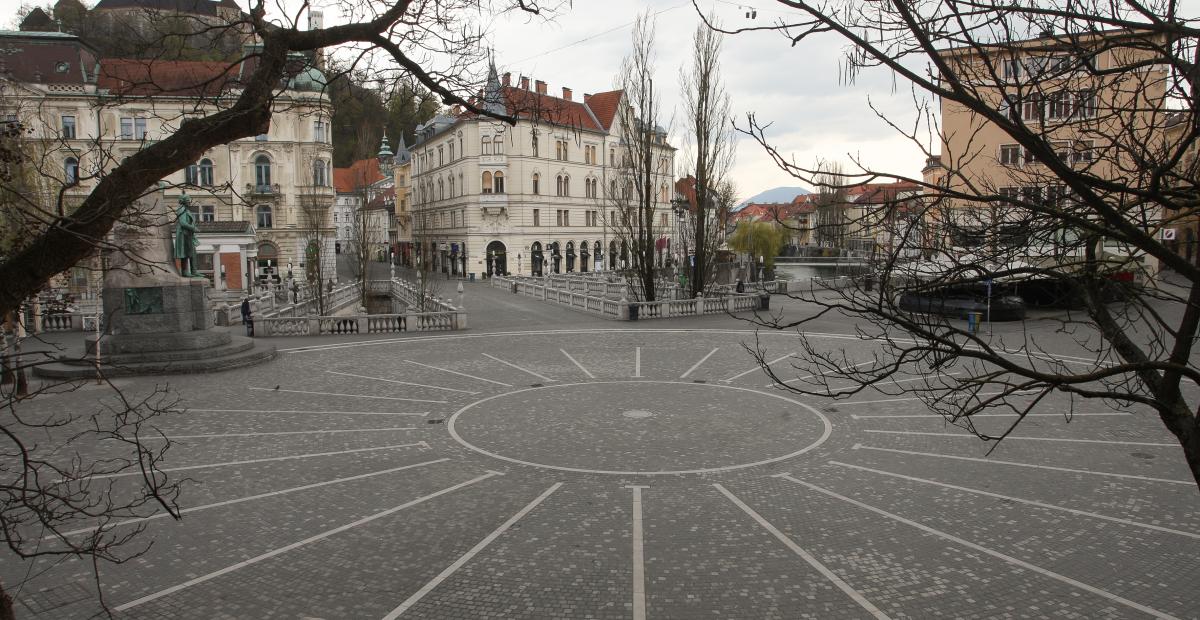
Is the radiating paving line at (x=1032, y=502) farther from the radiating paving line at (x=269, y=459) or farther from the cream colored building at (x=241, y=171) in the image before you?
the cream colored building at (x=241, y=171)

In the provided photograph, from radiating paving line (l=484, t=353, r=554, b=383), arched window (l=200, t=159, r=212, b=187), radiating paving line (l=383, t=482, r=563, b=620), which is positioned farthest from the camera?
arched window (l=200, t=159, r=212, b=187)

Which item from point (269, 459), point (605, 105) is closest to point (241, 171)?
point (605, 105)

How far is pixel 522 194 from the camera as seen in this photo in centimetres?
7050

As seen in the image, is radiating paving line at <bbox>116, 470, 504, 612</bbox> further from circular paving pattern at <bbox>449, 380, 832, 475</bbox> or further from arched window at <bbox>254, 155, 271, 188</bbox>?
arched window at <bbox>254, 155, 271, 188</bbox>

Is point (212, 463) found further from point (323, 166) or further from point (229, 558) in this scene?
point (323, 166)

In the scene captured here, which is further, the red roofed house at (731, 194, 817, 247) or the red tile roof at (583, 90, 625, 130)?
the red tile roof at (583, 90, 625, 130)

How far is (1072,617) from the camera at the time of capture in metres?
7.25

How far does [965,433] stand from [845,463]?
358cm

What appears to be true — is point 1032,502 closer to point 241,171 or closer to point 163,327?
point 163,327

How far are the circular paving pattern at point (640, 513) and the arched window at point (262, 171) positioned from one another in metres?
46.6

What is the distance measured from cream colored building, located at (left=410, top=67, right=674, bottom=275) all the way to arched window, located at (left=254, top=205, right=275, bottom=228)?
1243 cm

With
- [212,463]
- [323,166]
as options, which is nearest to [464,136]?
[323,166]

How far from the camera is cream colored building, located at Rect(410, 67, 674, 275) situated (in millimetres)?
69000

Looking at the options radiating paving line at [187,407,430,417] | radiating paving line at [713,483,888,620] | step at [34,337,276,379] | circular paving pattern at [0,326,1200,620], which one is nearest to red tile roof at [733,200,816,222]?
circular paving pattern at [0,326,1200,620]
